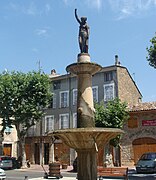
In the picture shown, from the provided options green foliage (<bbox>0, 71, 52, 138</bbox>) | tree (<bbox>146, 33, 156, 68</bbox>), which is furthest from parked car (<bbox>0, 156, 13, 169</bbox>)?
tree (<bbox>146, 33, 156, 68</bbox>)

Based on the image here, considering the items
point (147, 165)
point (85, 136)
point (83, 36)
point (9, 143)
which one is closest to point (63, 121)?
point (9, 143)

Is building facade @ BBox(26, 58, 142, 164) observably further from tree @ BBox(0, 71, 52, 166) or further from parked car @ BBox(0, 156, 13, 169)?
parked car @ BBox(0, 156, 13, 169)

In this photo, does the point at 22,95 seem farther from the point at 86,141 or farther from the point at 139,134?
the point at 86,141

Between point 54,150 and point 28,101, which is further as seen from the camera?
point 54,150

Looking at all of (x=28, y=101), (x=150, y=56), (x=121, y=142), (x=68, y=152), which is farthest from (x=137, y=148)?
(x=150, y=56)

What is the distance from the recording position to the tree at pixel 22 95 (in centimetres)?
2853

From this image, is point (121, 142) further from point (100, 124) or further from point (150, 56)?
point (150, 56)

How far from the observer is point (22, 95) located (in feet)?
95.5

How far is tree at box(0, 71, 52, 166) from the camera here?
93.6ft

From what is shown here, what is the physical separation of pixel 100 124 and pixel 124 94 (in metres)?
7.90

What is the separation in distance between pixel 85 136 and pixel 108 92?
77.1 ft

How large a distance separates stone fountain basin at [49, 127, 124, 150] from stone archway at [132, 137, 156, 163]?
66.4 ft

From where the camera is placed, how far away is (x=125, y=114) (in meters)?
27.0

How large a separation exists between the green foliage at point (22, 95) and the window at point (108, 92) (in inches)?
250
